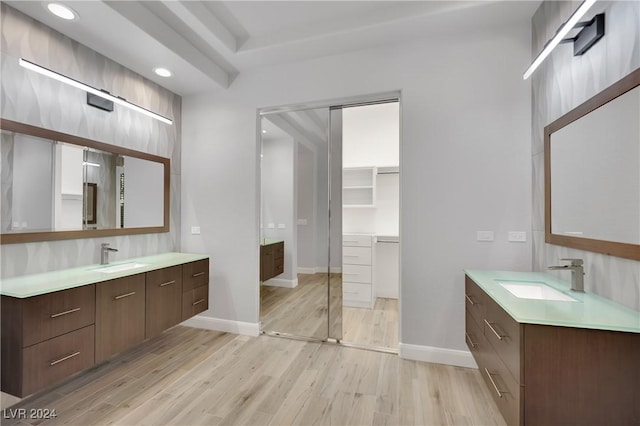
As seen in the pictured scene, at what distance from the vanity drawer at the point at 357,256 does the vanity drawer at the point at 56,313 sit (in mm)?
→ 2339

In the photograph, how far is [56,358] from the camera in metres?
1.73

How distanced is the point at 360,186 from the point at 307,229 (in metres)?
0.86

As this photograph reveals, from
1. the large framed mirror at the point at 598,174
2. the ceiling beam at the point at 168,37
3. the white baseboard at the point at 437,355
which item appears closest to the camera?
the large framed mirror at the point at 598,174

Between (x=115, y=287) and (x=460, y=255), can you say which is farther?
(x=460, y=255)

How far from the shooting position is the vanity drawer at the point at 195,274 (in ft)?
9.10

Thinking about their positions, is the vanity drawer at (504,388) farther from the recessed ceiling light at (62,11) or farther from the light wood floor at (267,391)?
the recessed ceiling light at (62,11)

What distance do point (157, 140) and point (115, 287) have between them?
173 cm

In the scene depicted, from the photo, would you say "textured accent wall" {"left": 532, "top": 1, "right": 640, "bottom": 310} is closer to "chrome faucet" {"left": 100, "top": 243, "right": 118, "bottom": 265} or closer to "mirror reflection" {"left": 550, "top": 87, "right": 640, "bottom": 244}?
"mirror reflection" {"left": 550, "top": 87, "right": 640, "bottom": 244}

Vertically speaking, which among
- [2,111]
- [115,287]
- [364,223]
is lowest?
[115,287]

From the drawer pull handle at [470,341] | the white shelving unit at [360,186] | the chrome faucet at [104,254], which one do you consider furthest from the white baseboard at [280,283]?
the drawer pull handle at [470,341]

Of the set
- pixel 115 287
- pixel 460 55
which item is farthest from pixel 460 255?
pixel 115 287

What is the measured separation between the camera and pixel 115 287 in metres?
2.08

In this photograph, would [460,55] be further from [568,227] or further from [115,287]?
[115,287]

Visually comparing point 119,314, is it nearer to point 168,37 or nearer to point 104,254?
point 104,254
